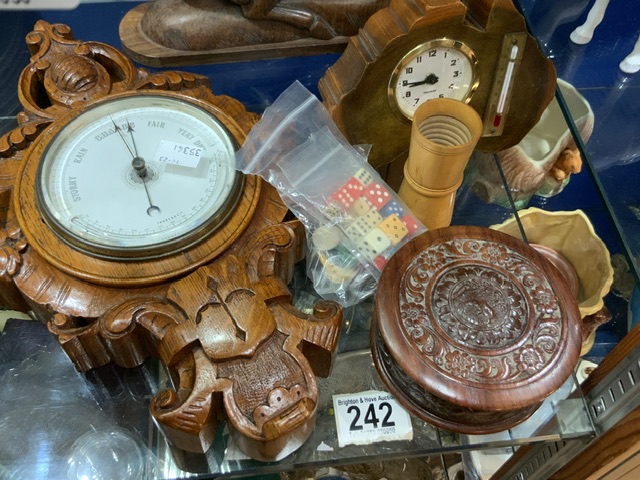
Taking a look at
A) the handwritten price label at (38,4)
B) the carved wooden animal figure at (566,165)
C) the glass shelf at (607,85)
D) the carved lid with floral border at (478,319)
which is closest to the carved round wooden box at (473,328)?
the carved lid with floral border at (478,319)

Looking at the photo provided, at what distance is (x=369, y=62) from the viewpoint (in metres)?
0.78

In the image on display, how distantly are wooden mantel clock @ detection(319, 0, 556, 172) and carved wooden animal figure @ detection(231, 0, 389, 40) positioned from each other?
29cm

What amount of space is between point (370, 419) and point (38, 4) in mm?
976

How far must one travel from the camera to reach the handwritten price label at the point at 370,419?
0.76 meters

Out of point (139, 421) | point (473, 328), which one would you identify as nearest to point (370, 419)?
point (473, 328)

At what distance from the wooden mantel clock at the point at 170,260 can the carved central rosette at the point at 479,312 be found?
4.4 inches

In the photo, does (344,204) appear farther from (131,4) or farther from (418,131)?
(131,4)

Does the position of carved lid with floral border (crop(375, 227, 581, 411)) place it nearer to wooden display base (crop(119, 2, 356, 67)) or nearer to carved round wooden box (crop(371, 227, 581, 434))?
carved round wooden box (crop(371, 227, 581, 434))

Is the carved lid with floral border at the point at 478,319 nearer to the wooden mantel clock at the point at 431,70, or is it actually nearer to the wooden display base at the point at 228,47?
the wooden mantel clock at the point at 431,70

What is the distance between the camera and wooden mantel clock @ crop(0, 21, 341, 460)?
688 millimetres

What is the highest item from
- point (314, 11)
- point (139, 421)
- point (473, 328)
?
point (314, 11)

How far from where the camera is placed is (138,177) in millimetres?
803

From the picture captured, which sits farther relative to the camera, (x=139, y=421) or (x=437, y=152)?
(x=139, y=421)

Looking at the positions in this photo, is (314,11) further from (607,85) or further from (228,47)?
(607,85)
